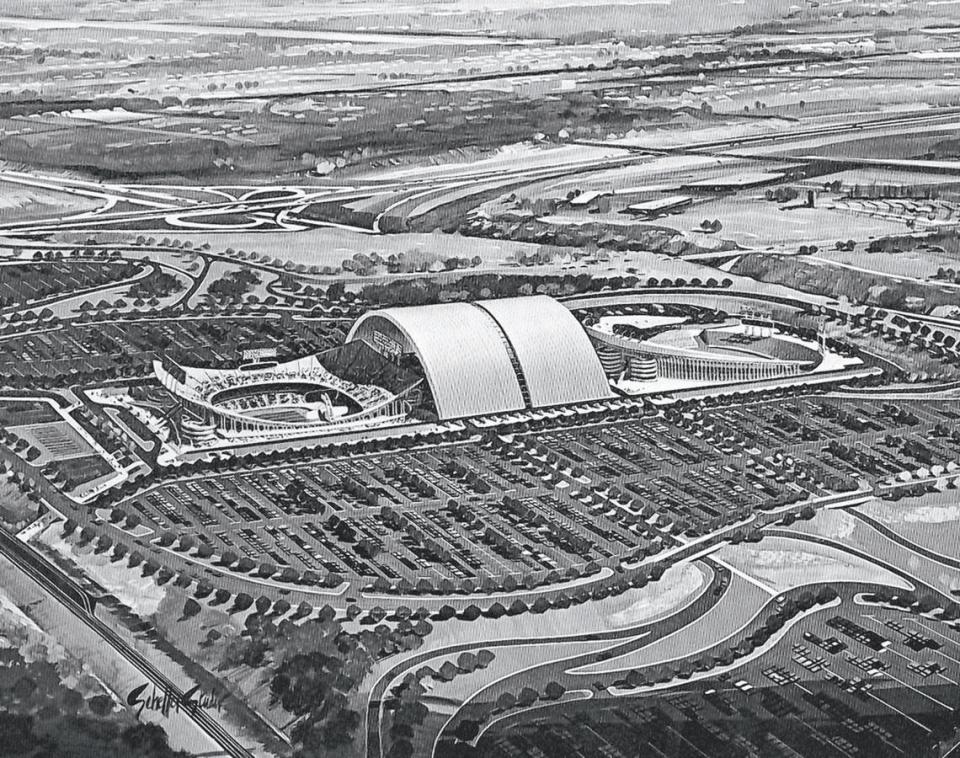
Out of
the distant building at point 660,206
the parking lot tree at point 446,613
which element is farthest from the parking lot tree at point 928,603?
the distant building at point 660,206

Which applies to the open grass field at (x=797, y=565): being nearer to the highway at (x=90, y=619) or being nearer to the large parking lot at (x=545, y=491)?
the large parking lot at (x=545, y=491)

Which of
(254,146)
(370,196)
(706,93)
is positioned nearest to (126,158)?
(254,146)

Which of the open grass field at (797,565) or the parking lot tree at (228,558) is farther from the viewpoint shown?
the parking lot tree at (228,558)

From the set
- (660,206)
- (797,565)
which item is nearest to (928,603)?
→ (797,565)

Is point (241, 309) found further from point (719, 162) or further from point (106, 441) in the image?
point (719, 162)

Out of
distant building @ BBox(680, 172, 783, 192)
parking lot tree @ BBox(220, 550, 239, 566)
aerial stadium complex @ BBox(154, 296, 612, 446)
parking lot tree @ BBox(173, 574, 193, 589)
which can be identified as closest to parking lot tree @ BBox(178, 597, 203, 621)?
parking lot tree @ BBox(173, 574, 193, 589)
